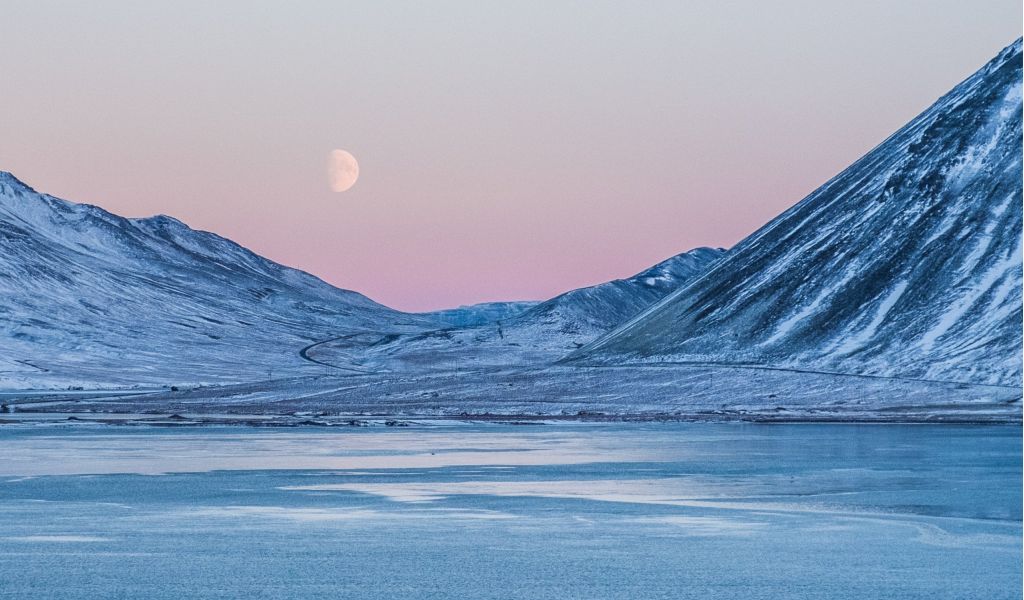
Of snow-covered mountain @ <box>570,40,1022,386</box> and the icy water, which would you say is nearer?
the icy water

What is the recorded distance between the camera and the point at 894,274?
14862cm

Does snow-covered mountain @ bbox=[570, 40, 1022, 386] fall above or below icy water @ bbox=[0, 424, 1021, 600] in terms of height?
above

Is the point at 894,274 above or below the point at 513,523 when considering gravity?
above

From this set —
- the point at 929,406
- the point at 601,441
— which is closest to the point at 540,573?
the point at 601,441

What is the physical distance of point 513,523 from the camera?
29328 millimetres

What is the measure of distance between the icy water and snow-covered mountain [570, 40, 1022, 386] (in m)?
78.0

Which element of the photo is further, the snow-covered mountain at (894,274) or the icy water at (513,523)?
the snow-covered mountain at (894,274)

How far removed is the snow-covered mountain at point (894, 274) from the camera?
130750 mm

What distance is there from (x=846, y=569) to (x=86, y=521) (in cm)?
1499

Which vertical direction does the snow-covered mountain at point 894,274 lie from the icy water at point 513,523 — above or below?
above

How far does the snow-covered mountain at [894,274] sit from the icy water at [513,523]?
77967 millimetres

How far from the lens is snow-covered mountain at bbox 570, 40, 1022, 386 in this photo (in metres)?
131

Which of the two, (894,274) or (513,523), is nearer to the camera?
(513,523)

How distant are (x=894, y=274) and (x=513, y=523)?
411 feet
